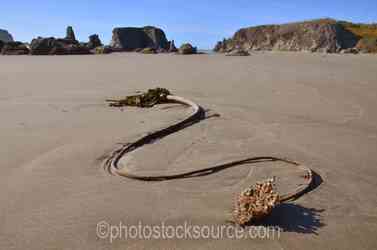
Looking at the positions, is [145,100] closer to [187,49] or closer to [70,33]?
[187,49]

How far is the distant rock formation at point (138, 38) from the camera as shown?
48.0 metres

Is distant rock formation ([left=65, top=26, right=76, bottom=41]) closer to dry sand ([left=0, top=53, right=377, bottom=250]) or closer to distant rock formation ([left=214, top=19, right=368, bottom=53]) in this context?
distant rock formation ([left=214, top=19, right=368, bottom=53])

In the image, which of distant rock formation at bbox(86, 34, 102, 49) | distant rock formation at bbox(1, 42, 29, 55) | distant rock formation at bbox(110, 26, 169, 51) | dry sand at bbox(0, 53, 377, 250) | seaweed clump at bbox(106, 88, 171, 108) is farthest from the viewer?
distant rock formation at bbox(110, 26, 169, 51)

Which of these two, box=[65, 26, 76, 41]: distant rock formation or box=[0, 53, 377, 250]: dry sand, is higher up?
box=[65, 26, 76, 41]: distant rock formation

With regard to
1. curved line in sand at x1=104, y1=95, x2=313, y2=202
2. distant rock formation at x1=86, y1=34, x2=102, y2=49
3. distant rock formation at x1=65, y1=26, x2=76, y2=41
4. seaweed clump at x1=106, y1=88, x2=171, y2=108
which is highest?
distant rock formation at x1=65, y1=26, x2=76, y2=41

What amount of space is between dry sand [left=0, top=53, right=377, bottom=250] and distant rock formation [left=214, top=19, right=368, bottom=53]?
4159 cm

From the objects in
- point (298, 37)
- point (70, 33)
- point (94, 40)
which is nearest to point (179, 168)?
point (94, 40)

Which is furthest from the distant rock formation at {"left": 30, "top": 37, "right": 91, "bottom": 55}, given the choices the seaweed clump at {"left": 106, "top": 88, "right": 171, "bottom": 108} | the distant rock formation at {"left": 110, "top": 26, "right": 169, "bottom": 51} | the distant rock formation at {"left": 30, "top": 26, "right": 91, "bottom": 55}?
the seaweed clump at {"left": 106, "top": 88, "right": 171, "bottom": 108}

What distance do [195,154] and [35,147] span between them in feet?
4.11

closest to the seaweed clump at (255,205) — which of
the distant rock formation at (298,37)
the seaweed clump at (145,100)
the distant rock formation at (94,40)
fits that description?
the seaweed clump at (145,100)

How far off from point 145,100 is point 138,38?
155 ft

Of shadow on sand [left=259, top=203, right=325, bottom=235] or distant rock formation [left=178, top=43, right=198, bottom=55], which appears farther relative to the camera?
distant rock formation [left=178, top=43, right=198, bottom=55]

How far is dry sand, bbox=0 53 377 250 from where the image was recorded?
1584 mm

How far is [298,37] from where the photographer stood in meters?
51.6
